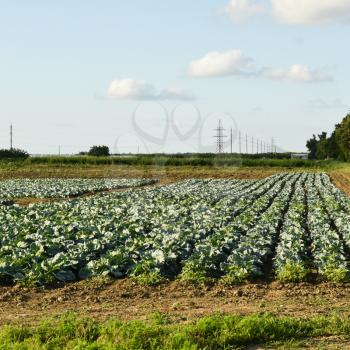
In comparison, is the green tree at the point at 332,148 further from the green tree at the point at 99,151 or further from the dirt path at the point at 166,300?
the dirt path at the point at 166,300

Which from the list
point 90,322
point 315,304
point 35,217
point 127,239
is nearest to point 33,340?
point 90,322

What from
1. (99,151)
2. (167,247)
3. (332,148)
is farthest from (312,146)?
(167,247)

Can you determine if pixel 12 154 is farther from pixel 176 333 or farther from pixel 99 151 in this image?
pixel 176 333

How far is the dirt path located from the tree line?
70297 millimetres

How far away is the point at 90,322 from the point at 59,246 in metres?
5.24

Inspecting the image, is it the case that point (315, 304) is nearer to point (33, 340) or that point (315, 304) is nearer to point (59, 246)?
point (33, 340)

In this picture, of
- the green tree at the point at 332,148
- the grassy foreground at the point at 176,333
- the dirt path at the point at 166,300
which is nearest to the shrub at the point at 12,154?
the green tree at the point at 332,148

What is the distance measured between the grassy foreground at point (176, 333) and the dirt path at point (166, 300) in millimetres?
579

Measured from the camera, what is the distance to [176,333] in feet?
23.7

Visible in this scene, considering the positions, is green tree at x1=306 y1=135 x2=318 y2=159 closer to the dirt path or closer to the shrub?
the shrub

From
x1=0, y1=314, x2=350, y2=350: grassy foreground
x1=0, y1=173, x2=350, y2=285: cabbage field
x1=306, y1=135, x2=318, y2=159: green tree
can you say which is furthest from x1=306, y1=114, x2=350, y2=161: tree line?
x1=0, y1=314, x2=350, y2=350: grassy foreground

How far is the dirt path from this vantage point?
340 inches

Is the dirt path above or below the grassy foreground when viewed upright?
below

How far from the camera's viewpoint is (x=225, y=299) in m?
9.59
